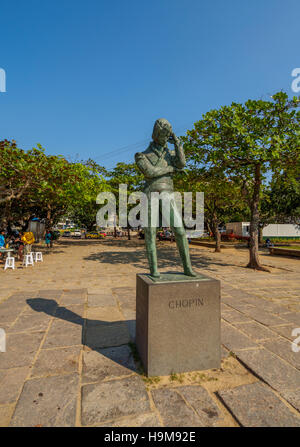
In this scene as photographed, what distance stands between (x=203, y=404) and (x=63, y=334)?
2.30 metres

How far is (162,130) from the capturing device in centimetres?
298

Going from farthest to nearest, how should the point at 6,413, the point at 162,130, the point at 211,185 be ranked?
A: the point at 211,185 → the point at 162,130 → the point at 6,413

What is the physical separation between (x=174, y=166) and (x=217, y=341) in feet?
7.58

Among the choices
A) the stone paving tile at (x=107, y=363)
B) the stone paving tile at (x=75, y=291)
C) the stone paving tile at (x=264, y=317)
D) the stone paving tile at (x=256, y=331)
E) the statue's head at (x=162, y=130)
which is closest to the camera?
the stone paving tile at (x=107, y=363)

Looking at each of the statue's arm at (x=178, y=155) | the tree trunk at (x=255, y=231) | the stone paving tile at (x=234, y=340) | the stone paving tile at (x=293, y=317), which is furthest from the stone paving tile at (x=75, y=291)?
the tree trunk at (x=255, y=231)

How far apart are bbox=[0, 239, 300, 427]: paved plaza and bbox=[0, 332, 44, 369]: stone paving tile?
1 cm

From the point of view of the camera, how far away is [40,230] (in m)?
25.3

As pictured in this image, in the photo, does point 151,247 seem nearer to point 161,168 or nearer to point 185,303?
point 185,303

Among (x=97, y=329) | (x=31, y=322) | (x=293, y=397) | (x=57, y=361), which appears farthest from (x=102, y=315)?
(x=293, y=397)

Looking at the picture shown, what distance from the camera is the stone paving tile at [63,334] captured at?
3.21 m

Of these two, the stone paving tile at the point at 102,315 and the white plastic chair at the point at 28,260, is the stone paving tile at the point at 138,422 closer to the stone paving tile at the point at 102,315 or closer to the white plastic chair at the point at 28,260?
the stone paving tile at the point at 102,315

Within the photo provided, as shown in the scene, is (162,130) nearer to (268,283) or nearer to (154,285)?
(154,285)

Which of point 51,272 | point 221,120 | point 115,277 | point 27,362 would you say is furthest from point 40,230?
point 27,362

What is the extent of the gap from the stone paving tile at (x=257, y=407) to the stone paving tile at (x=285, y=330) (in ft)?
4.67
